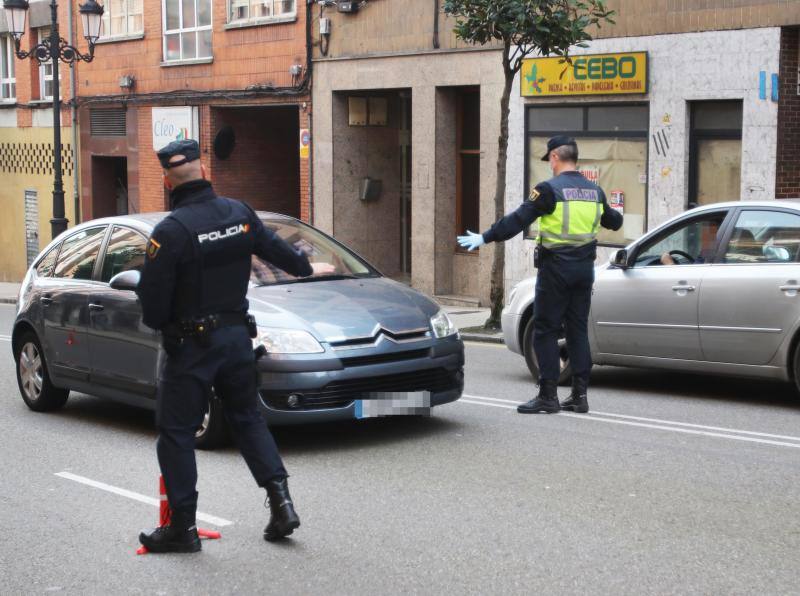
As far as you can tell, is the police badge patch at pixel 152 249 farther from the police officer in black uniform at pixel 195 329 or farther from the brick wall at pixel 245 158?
the brick wall at pixel 245 158

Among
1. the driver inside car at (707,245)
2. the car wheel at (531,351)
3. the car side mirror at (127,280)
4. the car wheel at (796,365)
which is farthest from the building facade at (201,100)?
the car side mirror at (127,280)

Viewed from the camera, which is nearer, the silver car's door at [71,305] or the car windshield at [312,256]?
the car windshield at [312,256]

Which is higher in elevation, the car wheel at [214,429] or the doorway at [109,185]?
the doorway at [109,185]

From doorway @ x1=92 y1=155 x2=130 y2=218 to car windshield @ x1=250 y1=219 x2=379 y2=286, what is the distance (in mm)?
20153

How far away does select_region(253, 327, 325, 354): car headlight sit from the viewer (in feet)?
25.8

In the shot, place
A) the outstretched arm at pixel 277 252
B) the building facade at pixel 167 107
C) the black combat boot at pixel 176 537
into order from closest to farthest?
1. the black combat boot at pixel 176 537
2. the outstretched arm at pixel 277 252
3. the building facade at pixel 167 107

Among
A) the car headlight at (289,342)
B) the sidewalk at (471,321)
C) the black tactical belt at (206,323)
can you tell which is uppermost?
Result: the black tactical belt at (206,323)

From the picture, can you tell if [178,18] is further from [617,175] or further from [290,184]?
[617,175]

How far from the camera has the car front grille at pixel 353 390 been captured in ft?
25.8

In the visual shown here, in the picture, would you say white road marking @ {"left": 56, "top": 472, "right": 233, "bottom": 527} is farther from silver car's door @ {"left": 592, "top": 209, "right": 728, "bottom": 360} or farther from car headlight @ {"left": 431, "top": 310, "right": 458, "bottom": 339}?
silver car's door @ {"left": 592, "top": 209, "right": 728, "bottom": 360}

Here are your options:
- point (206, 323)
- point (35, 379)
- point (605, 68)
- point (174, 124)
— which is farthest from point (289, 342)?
point (174, 124)

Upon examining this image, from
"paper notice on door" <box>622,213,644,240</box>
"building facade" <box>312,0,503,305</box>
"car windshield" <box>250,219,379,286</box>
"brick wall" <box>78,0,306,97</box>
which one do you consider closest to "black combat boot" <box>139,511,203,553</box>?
"car windshield" <box>250,219,379,286</box>

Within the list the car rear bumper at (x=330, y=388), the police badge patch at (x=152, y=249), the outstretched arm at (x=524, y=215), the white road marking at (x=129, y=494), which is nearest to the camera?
the police badge patch at (x=152, y=249)

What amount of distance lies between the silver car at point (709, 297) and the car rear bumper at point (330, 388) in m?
2.62
